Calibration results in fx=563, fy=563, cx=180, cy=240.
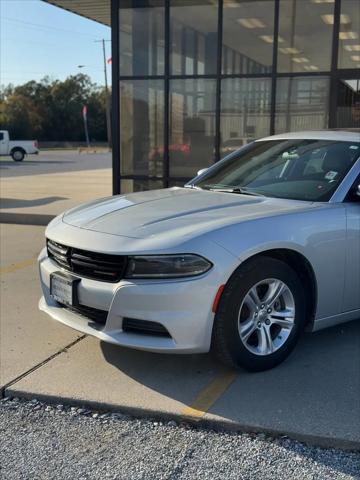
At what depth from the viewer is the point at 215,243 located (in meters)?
3.48

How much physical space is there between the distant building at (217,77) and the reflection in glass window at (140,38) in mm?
19

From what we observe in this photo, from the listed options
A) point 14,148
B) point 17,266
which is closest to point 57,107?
point 14,148

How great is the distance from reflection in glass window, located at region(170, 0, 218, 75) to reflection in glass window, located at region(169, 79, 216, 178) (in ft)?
0.90

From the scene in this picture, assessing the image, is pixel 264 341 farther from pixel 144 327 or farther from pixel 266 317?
pixel 144 327

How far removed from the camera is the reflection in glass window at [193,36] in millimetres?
10258

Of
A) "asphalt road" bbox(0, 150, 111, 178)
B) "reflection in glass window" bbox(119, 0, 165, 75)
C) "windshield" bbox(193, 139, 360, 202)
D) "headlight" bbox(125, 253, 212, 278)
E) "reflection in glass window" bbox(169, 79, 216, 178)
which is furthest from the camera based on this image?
"asphalt road" bbox(0, 150, 111, 178)

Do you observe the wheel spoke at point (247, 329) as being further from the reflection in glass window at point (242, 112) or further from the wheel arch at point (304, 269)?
the reflection in glass window at point (242, 112)

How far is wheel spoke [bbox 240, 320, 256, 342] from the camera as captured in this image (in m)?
3.71

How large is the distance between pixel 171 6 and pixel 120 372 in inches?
328

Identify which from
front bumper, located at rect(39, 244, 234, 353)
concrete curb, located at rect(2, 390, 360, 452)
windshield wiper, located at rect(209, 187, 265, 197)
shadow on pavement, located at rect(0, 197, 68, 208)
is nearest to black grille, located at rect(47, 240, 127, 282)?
front bumper, located at rect(39, 244, 234, 353)

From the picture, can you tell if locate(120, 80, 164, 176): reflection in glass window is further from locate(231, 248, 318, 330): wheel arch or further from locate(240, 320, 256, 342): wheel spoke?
locate(240, 320, 256, 342): wheel spoke

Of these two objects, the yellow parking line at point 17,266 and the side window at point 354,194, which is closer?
the side window at point 354,194

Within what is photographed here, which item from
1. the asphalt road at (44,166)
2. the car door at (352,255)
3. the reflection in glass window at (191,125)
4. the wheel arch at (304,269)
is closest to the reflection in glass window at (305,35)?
the reflection in glass window at (191,125)

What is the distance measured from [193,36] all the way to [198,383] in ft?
26.7
